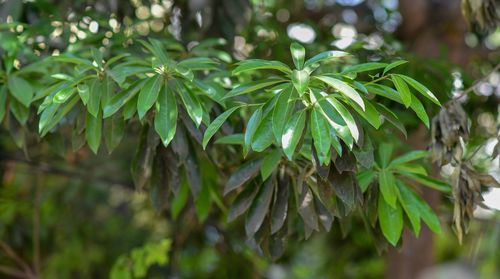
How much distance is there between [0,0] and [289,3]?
4.94 feet

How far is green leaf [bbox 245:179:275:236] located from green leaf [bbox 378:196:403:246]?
305mm

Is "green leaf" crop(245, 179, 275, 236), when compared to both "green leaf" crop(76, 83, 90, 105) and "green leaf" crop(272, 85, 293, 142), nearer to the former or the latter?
"green leaf" crop(272, 85, 293, 142)

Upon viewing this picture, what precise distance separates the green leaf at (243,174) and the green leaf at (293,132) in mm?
422

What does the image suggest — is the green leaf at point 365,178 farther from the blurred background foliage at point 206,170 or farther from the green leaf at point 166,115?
the green leaf at point 166,115

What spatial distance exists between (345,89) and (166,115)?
0.47 metres

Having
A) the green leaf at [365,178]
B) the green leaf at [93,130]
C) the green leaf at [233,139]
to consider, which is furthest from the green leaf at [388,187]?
the green leaf at [93,130]

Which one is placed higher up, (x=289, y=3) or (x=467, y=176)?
(x=467, y=176)

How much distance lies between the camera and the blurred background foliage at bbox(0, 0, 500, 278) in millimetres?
2457

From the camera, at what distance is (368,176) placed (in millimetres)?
1951

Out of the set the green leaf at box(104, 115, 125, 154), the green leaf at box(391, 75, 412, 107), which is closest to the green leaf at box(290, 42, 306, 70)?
the green leaf at box(391, 75, 412, 107)

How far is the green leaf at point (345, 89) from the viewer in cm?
150

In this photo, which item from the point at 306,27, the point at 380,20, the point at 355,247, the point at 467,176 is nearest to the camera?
the point at 467,176

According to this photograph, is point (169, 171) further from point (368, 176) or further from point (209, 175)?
point (368, 176)

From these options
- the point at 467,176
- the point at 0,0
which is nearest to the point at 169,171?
the point at 467,176
